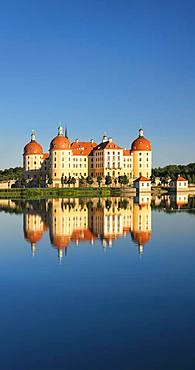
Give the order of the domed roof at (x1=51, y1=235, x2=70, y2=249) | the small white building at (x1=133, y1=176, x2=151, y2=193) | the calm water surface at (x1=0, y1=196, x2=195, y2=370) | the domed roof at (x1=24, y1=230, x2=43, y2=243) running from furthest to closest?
the small white building at (x1=133, y1=176, x2=151, y2=193) < the domed roof at (x1=24, y1=230, x2=43, y2=243) < the domed roof at (x1=51, y1=235, x2=70, y2=249) < the calm water surface at (x1=0, y1=196, x2=195, y2=370)

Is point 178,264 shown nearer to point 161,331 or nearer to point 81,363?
point 161,331

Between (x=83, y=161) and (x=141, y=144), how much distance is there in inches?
316

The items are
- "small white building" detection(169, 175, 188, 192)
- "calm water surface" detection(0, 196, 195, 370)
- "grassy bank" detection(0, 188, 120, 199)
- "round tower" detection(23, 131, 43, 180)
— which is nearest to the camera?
"calm water surface" detection(0, 196, 195, 370)

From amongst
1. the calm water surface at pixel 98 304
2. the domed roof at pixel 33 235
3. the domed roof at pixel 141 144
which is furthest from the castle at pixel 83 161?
the calm water surface at pixel 98 304

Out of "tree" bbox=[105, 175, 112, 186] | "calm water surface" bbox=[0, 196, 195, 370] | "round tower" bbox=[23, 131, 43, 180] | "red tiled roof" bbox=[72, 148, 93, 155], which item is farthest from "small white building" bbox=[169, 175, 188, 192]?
"calm water surface" bbox=[0, 196, 195, 370]

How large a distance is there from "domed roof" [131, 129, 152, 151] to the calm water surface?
5107cm

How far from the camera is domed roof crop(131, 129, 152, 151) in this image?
210 ft

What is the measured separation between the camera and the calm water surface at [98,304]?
16.3 feet

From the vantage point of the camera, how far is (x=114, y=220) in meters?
19.3

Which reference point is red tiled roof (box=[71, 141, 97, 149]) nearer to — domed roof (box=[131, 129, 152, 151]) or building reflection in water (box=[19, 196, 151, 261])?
domed roof (box=[131, 129, 152, 151])

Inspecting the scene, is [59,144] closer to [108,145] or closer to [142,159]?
[108,145]

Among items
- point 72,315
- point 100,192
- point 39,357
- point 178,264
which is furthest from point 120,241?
point 100,192

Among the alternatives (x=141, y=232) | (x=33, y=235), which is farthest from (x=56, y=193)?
(x=141, y=232)

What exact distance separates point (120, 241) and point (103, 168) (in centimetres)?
4803
